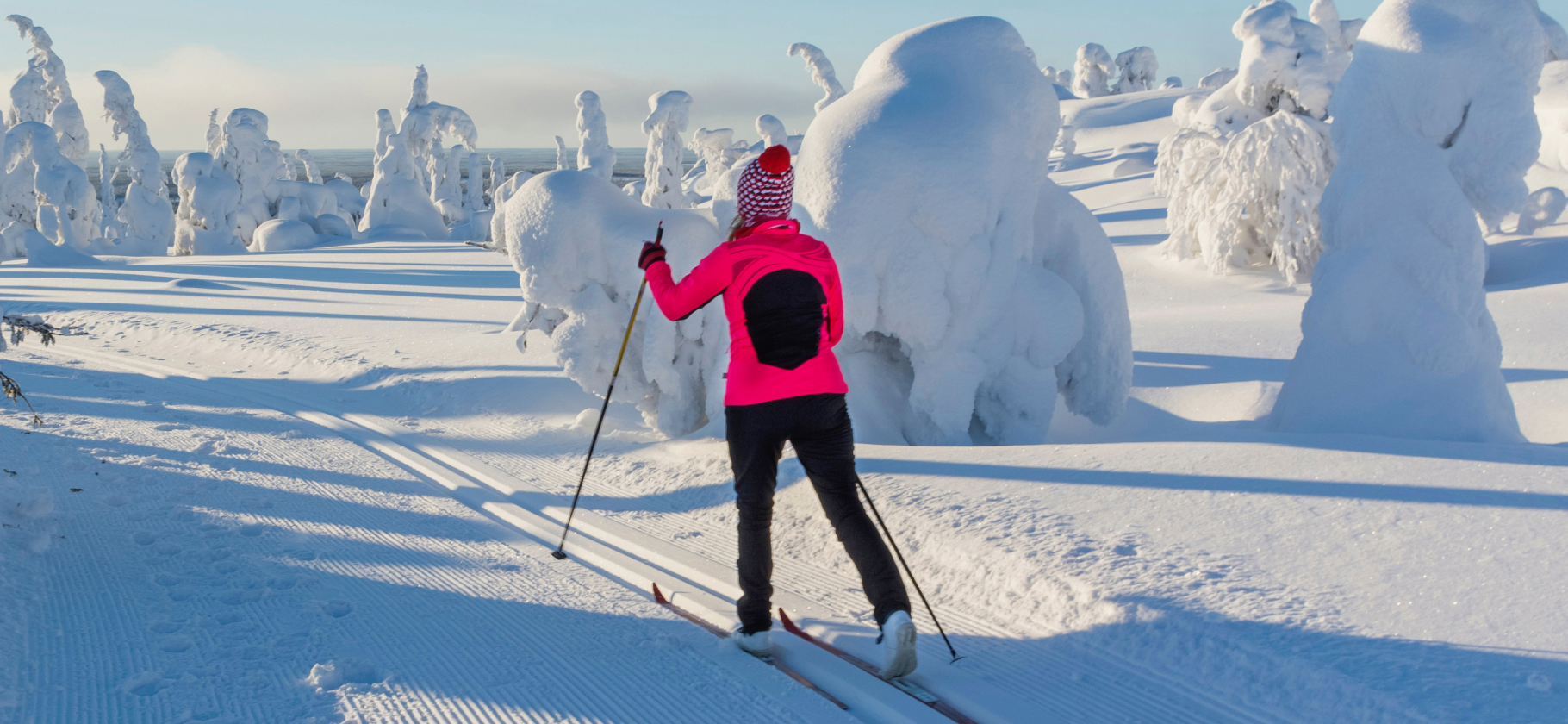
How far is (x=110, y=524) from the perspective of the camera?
14.9 ft

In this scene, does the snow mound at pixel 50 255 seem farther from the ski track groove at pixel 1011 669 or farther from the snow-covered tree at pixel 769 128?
the ski track groove at pixel 1011 669

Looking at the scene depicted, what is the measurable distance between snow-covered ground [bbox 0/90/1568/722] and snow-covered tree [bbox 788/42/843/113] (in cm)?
1282

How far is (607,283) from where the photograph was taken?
6.60m

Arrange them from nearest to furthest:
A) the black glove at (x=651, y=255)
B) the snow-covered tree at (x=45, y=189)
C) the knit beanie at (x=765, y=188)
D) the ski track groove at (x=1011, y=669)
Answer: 1. the ski track groove at (x=1011, y=669)
2. the knit beanie at (x=765, y=188)
3. the black glove at (x=651, y=255)
4. the snow-covered tree at (x=45, y=189)

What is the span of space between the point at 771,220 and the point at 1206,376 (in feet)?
24.1

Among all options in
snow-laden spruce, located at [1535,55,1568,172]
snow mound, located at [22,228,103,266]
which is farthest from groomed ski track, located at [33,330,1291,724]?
snow mound, located at [22,228,103,266]

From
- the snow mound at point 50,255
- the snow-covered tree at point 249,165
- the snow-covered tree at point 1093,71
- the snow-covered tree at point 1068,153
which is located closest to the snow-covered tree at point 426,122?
the snow-covered tree at point 249,165

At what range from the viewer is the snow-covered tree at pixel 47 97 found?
3077cm

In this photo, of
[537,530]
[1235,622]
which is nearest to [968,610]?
[1235,622]

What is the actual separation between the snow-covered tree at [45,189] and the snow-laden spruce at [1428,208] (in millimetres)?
33759

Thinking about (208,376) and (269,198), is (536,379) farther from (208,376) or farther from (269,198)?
(269,198)

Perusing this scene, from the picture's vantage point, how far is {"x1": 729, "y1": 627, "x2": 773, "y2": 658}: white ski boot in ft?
10.5

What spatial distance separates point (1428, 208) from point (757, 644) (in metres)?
5.50

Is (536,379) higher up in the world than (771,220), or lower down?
lower down
